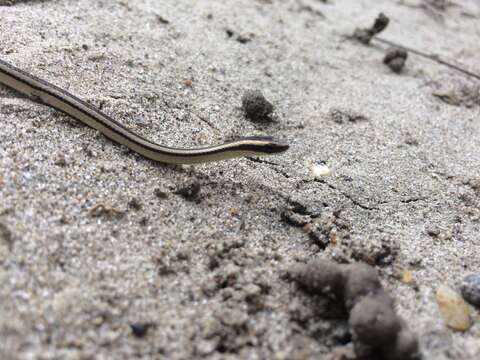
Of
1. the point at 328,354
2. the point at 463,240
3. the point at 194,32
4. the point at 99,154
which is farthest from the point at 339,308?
the point at 194,32

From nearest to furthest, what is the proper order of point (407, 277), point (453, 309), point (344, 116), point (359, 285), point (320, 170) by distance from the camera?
point (359, 285)
point (453, 309)
point (407, 277)
point (320, 170)
point (344, 116)

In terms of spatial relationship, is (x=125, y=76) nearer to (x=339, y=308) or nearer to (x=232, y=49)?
(x=232, y=49)

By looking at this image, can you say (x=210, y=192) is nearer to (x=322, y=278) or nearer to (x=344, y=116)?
(x=322, y=278)

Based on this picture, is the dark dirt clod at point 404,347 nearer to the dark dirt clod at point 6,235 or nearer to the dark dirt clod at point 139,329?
the dark dirt clod at point 139,329

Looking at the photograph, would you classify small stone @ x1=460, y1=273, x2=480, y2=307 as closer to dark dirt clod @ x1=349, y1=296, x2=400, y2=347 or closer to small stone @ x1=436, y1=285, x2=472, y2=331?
small stone @ x1=436, y1=285, x2=472, y2=331

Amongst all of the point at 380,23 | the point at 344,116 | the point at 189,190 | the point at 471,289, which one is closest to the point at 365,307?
the point at 471,289

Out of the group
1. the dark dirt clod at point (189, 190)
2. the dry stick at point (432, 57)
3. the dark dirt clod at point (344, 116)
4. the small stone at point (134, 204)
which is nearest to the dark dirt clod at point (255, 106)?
the dark dirt clod at point (344, 116)
